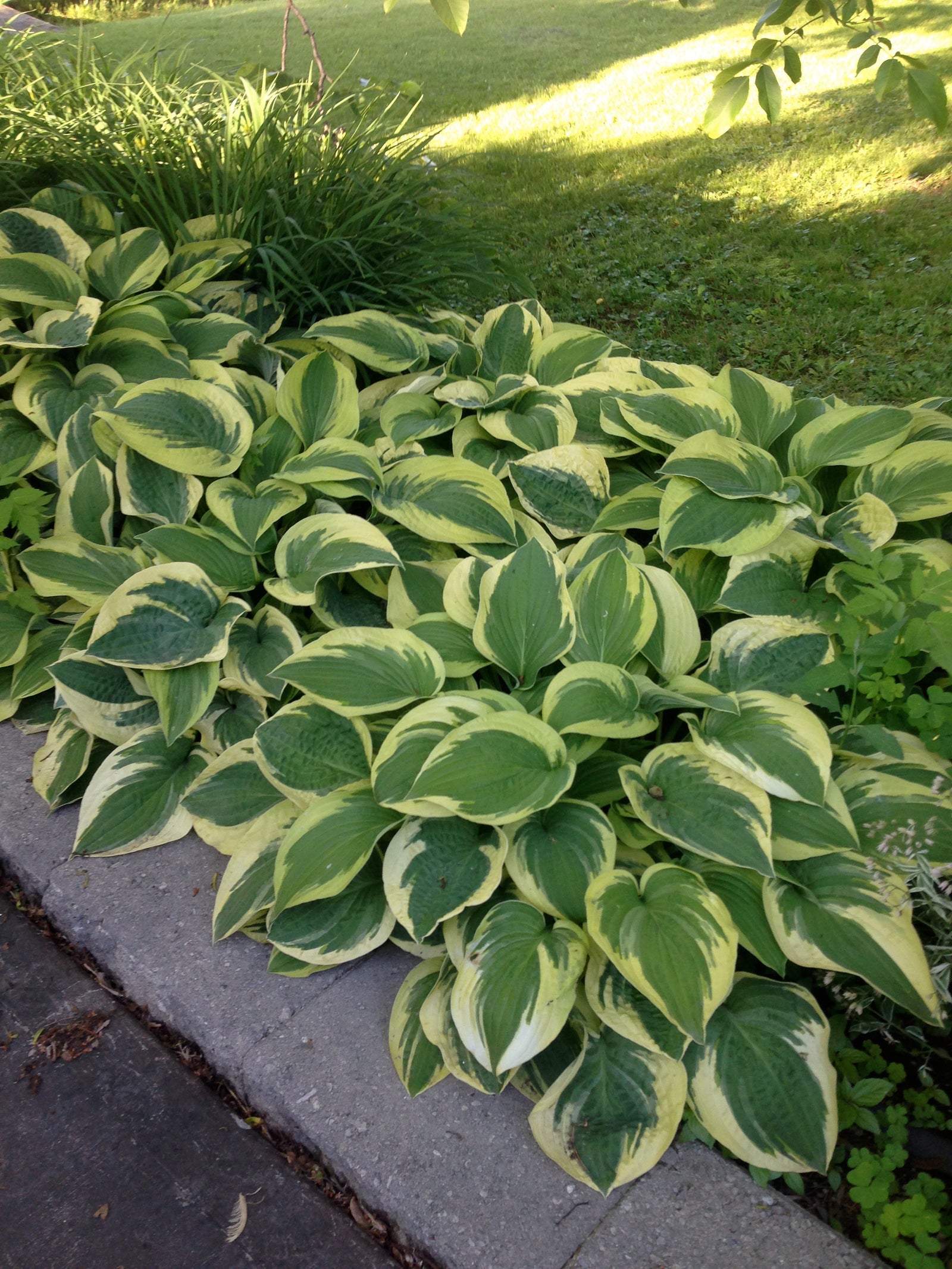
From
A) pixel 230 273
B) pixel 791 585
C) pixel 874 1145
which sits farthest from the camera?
pixel 230 273

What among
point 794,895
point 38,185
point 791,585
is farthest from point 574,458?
point 38,185

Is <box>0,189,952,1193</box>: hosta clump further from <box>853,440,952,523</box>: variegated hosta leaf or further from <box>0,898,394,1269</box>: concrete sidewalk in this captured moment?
<box>0,898,394,1269</box>: concrete sidewalk

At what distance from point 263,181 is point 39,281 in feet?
2.73

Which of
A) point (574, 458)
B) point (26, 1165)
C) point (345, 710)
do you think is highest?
point (574, 458)

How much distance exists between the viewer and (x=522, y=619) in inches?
71.7

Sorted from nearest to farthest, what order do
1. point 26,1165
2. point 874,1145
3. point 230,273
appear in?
point 874,1145 → point 26,1165 → point 230,273

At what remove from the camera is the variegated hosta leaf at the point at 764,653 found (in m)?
1.79

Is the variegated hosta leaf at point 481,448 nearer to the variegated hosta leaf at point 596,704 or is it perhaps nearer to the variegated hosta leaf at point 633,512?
the variegated hosta leaf at point 633,512

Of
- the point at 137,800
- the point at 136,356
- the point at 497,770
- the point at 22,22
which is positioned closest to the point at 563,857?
the point at 497,770

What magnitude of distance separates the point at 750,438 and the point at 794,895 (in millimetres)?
1125

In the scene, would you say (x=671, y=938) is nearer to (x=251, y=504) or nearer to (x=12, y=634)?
(x=251, y=504)

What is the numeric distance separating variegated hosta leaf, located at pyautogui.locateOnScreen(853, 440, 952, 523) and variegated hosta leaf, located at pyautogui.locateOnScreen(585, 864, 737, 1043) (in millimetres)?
985

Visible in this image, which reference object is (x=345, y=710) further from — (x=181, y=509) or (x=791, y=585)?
(x=791, y=585)

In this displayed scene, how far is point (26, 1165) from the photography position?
1497 mm
